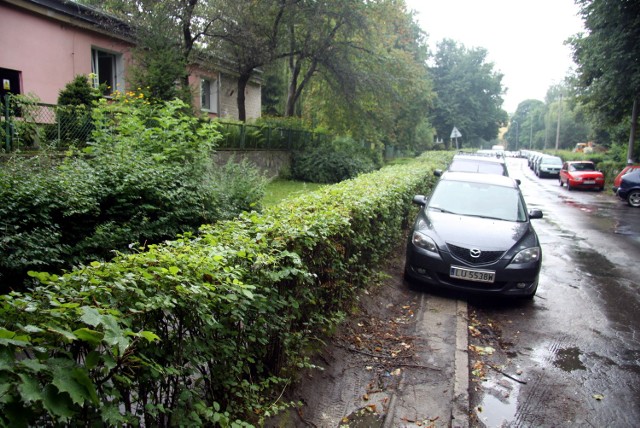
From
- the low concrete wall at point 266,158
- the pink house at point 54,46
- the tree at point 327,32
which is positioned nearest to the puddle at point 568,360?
the low concrete wall at point 266,158

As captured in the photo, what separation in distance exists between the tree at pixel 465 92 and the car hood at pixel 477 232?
181ft

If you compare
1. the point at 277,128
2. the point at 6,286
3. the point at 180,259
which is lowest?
the point at 6,286

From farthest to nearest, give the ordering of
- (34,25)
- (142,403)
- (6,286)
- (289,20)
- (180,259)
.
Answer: (289,20), (34,25), (6,286), (180,259), (142,403)

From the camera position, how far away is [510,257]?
639 centimetres

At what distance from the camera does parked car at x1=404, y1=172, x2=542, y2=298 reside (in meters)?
6.35

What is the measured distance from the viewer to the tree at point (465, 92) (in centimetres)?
6122

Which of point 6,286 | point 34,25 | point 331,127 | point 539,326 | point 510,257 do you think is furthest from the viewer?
point 331,127

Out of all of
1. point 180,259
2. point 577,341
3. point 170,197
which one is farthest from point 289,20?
point 180,259

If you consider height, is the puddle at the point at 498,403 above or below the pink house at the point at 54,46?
below

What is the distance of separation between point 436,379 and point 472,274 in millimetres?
2308

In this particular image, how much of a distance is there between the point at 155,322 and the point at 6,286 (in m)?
4.03

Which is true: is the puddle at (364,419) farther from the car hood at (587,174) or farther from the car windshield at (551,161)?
the car windshield at (551,161)

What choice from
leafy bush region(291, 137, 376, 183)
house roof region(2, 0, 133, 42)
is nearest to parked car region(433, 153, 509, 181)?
leafy bush region(291, 137, 376, 183)

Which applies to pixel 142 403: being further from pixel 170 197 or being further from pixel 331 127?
pixel 331 127
